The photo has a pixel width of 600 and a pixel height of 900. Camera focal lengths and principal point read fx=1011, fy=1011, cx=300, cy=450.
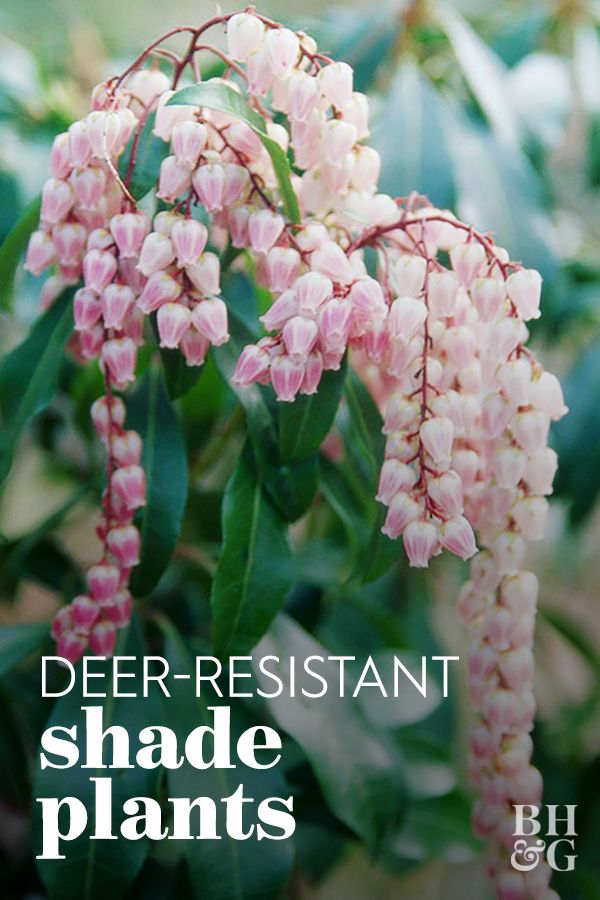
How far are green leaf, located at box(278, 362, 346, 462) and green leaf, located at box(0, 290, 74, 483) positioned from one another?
20 cm

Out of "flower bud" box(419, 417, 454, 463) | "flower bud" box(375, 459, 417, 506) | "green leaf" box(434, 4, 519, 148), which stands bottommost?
"flower bud" box(375, 459, 417, 506)

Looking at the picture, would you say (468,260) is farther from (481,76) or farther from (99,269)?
(481,76)

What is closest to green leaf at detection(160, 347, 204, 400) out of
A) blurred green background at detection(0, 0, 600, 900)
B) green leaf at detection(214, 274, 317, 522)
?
green leaf at detection(214, 274, 317, 522)

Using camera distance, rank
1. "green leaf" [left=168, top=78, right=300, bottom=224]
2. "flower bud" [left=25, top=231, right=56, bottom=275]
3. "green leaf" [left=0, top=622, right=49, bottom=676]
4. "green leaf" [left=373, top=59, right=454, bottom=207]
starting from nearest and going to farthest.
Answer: "green leaf" [left=168, top=78, right=300, bottom=224]
"flower bud" [left=25, top=231, right=56, bottom=275]
"green leaf" [left=0, top=622, right=49, bottom=676]
"green leaf" [left=373, top=59, right=454, bottom=207]

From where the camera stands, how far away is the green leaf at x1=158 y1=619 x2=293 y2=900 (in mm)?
823

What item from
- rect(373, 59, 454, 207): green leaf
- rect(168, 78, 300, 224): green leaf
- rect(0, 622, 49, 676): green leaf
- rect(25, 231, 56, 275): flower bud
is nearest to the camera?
rect(168, 78, 300, 224): green leaf

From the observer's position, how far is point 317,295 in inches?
26.8

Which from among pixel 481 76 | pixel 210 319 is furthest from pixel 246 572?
pixel 481 76

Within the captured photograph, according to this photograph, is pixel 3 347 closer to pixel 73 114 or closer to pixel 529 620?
pixel 73 114

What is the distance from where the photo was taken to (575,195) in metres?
1.55

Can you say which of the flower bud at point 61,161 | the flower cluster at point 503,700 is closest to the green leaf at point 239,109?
the flower bud at point 61,161

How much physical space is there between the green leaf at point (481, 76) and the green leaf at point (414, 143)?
5 cm

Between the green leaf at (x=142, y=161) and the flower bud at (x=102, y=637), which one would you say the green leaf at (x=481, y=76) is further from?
the flower bud at (x=102, y=637)

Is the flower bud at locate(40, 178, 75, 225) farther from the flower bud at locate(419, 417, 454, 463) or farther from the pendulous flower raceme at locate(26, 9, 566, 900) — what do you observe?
the flower bud at locate(419, 417, 454, 463)
